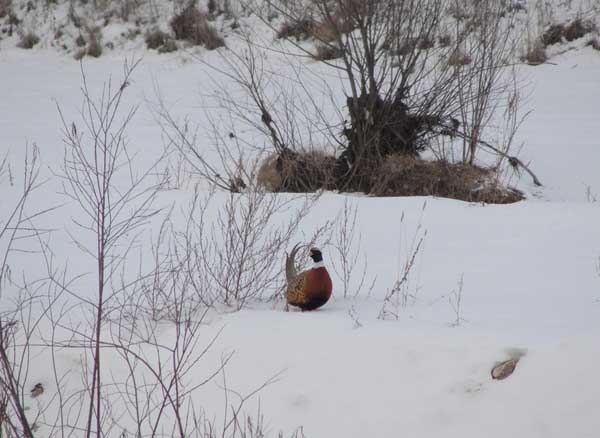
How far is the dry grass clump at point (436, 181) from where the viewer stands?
775cm

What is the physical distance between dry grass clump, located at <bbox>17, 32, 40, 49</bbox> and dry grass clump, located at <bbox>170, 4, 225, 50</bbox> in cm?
305

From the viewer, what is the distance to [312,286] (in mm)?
4172

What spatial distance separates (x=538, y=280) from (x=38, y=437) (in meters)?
3.44

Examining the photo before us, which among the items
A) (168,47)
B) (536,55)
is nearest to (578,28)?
(536,55)

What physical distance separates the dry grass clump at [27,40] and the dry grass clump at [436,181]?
32.5 feet

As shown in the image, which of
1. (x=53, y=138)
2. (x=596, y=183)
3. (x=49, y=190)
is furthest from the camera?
(x=53, y=138)

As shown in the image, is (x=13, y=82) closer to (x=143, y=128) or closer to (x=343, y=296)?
(x=143, y=128)

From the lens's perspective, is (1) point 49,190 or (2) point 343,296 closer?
(2) point 343,296

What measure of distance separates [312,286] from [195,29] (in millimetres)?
10753

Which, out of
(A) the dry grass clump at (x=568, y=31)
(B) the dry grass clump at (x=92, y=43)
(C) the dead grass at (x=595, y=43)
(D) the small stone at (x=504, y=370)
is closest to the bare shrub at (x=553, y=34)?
(A) the dry grass clump at (x=568, y=31)

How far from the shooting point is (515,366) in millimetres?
3348

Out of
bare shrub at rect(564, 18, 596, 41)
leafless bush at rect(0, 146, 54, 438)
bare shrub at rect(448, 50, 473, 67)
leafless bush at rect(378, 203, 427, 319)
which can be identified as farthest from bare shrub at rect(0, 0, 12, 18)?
leafless bush at rect(378, 203, 427, 319)

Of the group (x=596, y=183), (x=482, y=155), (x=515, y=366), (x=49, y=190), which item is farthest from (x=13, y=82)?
(x=515, y=366)

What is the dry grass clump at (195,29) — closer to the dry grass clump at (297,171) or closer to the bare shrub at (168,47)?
the bare shrub at (168,47)
